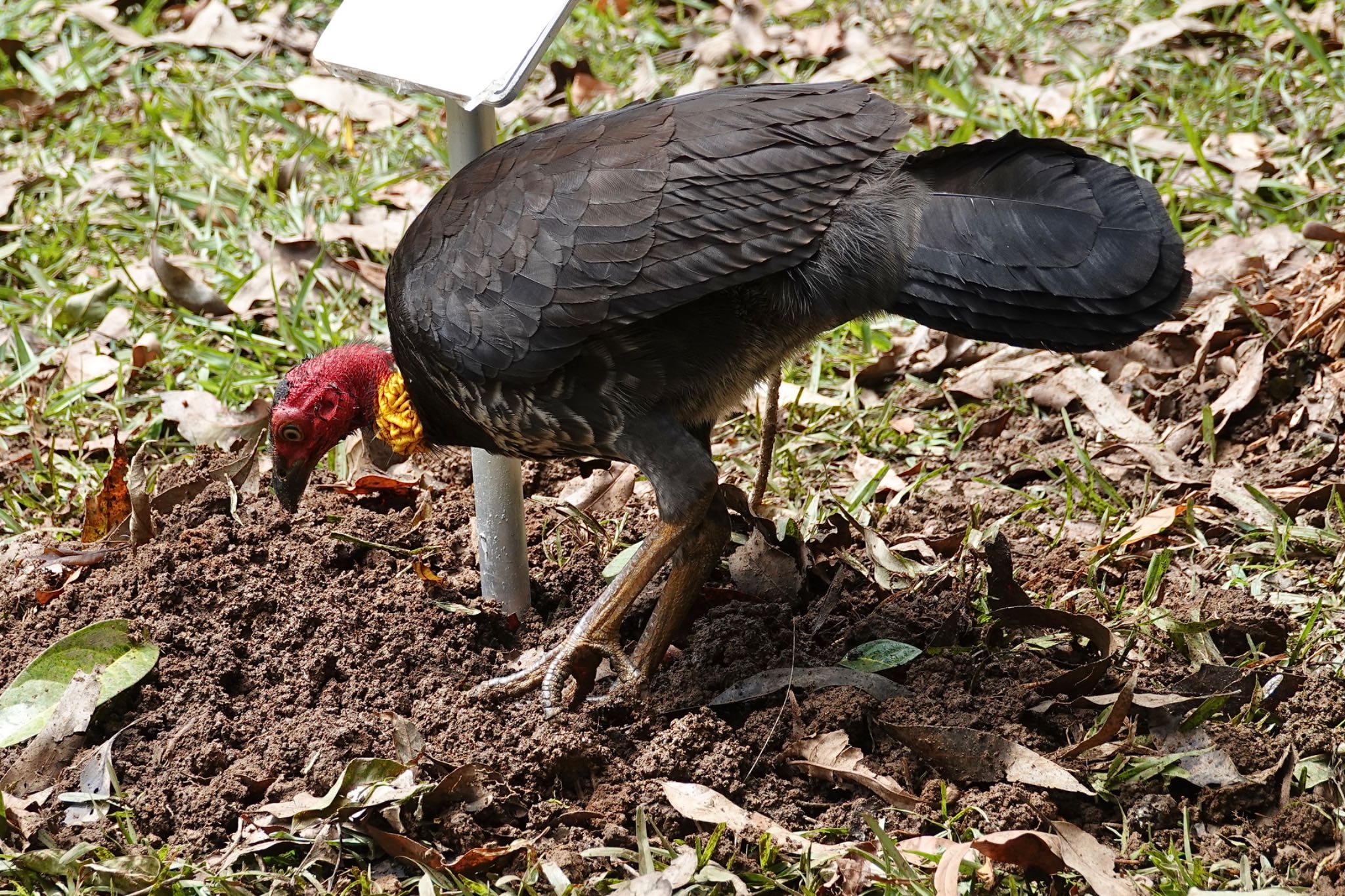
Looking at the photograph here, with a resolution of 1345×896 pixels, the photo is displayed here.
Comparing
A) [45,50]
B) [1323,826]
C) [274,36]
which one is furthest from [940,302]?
[45,50]

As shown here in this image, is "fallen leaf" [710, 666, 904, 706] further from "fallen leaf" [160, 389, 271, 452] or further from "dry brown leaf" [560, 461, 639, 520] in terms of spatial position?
"fallen leaf" [160, 389, 271, 452]

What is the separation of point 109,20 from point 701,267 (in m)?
4.98

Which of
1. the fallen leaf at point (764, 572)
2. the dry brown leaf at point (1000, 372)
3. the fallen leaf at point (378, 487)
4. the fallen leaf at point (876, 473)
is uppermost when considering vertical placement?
the fallen leaf at point (378, 487)

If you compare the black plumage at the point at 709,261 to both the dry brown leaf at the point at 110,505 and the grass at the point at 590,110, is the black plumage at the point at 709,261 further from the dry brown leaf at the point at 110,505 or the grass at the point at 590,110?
the dry brown leaf at the point at 110,505

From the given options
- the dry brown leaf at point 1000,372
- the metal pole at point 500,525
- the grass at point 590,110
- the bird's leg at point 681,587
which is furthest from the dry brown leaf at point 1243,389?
the metal pole at point 500,525

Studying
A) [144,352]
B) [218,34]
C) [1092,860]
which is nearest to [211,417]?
[144,352]

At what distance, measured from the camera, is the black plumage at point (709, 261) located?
301cm

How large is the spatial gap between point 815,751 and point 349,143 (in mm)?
3871

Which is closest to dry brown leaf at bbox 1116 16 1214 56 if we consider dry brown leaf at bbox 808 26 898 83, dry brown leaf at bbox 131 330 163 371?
dry brown leaf at bbox 808 26 898 83

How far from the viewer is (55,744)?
3.21 m

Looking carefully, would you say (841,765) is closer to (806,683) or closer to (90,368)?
(806,683)

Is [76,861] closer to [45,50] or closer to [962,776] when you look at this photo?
[962,776]

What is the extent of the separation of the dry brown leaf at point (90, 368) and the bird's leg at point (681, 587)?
2395 millimetres

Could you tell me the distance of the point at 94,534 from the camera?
3.99 m
